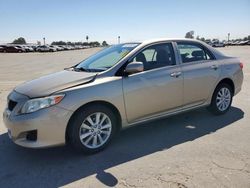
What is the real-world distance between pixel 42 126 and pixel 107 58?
186 centimetres

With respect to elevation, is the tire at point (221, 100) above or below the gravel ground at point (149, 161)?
above

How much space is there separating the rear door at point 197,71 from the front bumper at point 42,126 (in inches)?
91.8

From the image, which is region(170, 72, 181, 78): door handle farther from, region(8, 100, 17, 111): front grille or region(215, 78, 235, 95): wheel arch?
region(8, 100, 17, 111): front grille

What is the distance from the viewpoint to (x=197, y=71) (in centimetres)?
526

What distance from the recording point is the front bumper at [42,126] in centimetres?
372

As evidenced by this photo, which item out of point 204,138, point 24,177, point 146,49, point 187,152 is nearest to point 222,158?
point 187,152

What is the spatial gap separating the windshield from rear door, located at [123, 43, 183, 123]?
271 mm

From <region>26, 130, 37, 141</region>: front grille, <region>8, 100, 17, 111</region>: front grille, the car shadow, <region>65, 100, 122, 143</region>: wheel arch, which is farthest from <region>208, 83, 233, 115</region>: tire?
<region>8, 100, 17, 111</region>: front grille

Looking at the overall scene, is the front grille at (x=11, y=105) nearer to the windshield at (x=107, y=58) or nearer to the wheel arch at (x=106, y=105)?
the wheel arch at (x=106, y=105)

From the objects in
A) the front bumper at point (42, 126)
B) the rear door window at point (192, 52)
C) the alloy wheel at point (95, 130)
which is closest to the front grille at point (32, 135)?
the front bumper at point (42, 126)

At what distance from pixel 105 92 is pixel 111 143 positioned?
952 millimetres

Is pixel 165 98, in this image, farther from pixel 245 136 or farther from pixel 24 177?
pixel 24 177

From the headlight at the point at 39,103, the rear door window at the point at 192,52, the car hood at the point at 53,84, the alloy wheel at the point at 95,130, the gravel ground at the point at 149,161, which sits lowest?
the gravel ground at the point at 149,161

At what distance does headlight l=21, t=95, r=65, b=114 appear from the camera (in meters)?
3.77
